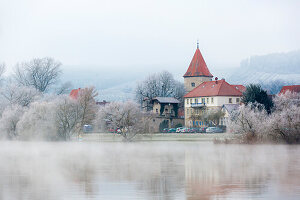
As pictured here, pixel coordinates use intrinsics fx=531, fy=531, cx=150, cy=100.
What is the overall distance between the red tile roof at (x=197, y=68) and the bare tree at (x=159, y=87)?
3.93 m

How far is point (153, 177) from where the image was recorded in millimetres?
25578

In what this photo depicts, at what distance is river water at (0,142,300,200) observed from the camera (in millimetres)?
20578

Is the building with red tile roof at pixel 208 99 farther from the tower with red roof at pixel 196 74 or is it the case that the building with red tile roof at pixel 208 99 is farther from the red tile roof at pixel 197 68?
the red tile roof at pixel 197 68

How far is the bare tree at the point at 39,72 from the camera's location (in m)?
96.2

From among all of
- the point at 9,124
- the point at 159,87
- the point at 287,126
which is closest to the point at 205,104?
the point at 159,87

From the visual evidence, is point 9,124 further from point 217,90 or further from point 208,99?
point 208,99

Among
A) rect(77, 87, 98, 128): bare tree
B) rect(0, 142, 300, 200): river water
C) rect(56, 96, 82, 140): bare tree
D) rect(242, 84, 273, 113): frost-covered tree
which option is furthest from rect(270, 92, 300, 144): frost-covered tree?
rect(77, 87, 98, 128): bare tree

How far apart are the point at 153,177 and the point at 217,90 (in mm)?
78252

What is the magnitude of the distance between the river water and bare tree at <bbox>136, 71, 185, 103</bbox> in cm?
8374

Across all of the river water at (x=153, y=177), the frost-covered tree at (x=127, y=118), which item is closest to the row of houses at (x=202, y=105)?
the frost-covered tree at (x=127, y=118)

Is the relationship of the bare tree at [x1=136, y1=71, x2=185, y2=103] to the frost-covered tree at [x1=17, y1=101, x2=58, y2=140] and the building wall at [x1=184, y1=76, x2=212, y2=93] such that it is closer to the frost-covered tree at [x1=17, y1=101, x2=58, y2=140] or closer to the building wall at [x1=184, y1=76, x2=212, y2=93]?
the building wall at [x1=184, y1=76, x2=212, y2=93]

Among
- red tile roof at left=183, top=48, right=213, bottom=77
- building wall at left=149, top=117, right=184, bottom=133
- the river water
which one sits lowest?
the river water

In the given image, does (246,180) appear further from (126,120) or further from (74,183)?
(126,120)

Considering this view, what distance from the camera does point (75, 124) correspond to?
63031 millimetres
